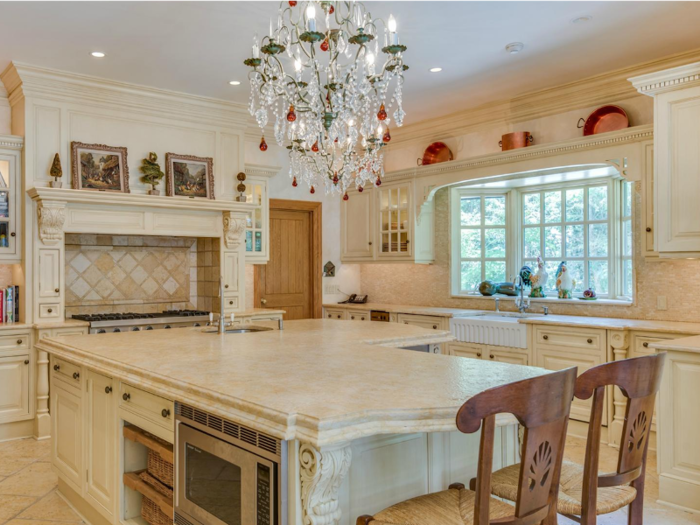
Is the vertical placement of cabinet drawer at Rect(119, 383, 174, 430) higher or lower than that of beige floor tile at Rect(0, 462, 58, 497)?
higher

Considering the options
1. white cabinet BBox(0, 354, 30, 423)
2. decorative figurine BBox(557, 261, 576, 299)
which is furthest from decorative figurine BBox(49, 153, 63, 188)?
decorative figurine BBox(557, 261, 576, 299)

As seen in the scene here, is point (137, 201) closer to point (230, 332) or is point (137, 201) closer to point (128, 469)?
point (230, 332)

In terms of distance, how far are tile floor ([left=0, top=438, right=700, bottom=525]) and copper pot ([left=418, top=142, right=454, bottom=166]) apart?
306cm

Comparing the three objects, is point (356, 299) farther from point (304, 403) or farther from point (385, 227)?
point (304, 403)

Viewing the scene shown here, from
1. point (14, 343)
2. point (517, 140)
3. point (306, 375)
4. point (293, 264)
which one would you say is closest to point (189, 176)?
point (293, 264)

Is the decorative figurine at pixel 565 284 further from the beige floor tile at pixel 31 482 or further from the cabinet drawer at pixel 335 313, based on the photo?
A: the beige floor tile at pixel 31 482

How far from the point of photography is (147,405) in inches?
95.8

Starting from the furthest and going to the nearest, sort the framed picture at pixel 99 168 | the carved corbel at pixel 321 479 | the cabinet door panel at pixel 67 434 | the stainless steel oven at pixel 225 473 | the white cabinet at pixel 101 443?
the framed picture at pixel 99 168
the cabinet door panel at pixel 67 434
the white cabinet at pixel 101 443
the stainless steel oven at pixel 225 473
the carved corbel at pixel 321 479

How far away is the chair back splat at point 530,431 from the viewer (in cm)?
141

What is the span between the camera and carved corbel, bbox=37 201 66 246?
4566 mm

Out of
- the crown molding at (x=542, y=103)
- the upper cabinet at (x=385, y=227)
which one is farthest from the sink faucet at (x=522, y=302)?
the crown molding at (x=542, y=103)

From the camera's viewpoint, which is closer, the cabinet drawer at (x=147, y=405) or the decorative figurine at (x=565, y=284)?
the cabinet drawer at (x=147, y=405)

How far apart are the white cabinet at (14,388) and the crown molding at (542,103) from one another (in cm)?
441

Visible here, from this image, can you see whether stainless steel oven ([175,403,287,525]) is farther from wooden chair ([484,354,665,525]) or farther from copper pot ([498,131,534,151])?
copper pot ([498,131,534,151])
